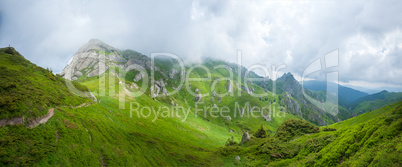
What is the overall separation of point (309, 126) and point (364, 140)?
3662cm

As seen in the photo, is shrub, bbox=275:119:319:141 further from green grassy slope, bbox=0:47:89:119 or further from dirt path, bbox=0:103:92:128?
green grassy slope, bbox=0:47:89:119

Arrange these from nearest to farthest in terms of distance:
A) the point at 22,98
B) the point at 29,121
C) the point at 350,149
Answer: the point at 350,149, the point at 29,121, the point at 22,98

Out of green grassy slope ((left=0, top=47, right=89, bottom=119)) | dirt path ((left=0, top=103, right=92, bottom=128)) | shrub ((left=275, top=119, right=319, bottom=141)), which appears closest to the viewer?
dirt path ((left=0, top=103, right=92, bottom=128))

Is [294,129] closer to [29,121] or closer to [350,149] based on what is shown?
[350,149]

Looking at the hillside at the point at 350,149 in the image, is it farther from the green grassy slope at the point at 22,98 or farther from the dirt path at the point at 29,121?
the green grassy slope at the point at 22,98

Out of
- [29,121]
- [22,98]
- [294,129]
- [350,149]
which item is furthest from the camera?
[294,129]

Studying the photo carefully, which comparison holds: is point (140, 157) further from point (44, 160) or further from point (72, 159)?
point (44, 160)

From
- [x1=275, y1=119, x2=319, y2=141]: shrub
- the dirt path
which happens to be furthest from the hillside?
the dirt path

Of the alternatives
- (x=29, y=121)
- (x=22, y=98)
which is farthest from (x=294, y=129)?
(x=22, y=98)

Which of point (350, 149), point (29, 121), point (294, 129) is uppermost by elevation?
point (29, 121)

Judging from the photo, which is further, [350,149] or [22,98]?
[22,98]

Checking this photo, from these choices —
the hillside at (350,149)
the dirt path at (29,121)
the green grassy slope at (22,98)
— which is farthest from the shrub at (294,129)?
the green grassy slope at (22,98)

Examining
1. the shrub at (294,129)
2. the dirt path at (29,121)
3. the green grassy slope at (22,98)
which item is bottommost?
the shrub at (294,129)

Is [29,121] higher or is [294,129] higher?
[29,121]
